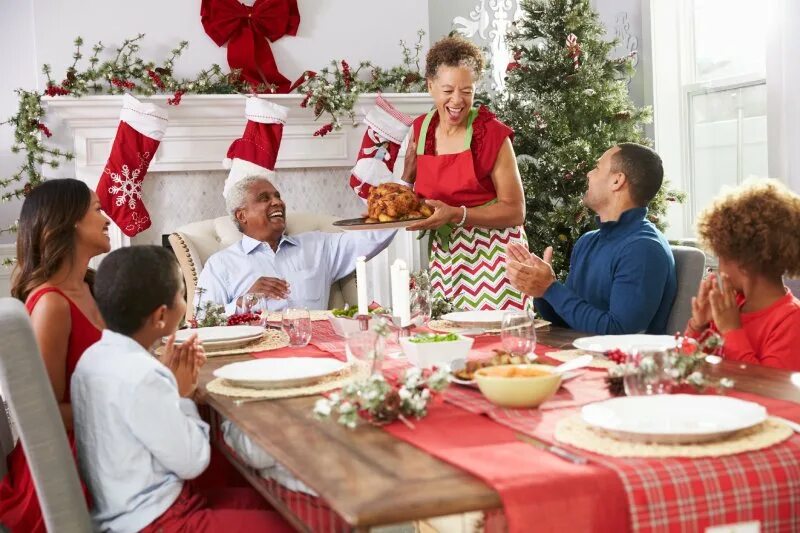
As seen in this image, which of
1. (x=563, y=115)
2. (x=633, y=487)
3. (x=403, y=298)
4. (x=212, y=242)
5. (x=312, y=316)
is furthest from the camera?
(x=563, y=115)

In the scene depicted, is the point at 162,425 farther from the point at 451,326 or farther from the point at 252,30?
the point at 252,30

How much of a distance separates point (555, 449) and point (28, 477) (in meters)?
1.13

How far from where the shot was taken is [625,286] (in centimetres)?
256

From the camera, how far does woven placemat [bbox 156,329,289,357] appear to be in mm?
2438

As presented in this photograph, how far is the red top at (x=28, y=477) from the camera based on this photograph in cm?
188

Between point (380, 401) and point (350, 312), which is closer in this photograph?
point (380, 401)

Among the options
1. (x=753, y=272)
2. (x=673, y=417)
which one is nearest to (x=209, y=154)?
(x=753, y=272)

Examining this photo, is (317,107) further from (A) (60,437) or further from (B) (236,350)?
(A) (60,437)

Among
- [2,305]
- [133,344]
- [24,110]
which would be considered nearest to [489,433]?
[133,344]

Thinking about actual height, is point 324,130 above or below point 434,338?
above

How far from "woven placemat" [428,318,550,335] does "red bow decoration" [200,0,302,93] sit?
2516 millimetres

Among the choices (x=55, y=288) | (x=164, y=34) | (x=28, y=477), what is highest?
(x=164, y=34)

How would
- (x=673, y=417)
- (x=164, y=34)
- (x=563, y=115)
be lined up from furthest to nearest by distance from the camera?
1. (x=563, y=115)
2. (x=164, y=34)
3. (x=673, y=417)

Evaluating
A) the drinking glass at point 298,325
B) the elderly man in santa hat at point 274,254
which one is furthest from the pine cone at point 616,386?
the elderly man in santa hat at point 274,254
